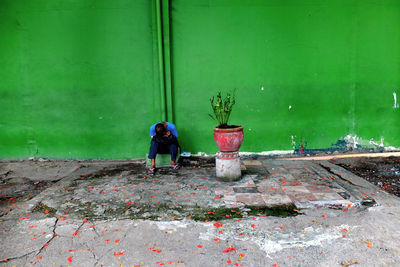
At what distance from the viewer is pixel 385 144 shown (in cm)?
541

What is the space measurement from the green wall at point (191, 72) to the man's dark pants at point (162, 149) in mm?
630

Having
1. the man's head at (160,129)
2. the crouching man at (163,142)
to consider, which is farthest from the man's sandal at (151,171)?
the man's head at (160,129)

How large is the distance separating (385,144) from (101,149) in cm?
500

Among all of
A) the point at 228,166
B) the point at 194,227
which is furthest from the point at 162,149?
the point at 194,227

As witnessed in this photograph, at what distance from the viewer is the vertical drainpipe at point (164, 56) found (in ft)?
16.1

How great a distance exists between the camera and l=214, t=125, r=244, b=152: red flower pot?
3.82 m

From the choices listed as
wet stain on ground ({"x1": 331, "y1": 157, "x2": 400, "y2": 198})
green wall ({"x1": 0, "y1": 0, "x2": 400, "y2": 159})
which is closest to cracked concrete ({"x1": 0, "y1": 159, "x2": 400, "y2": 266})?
wet stain on ground ({"x1": 331, "y1": 157, "x2": 400, "y2": 198})

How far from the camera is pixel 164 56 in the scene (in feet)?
16.5

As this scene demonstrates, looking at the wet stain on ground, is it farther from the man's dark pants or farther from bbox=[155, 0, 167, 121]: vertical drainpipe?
bbox=[155, 0, 167, 121]: vertical drainpipe

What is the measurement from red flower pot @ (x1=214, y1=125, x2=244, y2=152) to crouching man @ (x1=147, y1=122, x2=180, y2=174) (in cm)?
93

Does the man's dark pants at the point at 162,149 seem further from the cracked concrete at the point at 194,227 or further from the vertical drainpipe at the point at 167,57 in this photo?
the vertical drainpipe at the point at 167,57

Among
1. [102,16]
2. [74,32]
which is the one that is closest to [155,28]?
[102,16]

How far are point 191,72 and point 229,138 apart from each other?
1.79 m

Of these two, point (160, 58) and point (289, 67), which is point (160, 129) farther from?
point (289, 67)
